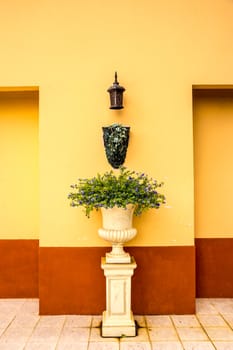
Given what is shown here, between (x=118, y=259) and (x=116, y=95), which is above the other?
(x=116, y=95)

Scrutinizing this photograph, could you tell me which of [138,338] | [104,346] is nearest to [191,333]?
[138,338]

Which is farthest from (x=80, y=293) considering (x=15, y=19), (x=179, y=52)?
(x=15, y=19)

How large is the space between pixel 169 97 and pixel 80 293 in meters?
2.18

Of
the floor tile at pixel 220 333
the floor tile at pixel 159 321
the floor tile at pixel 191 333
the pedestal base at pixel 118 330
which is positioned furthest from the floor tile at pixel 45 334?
the floor tile at pixel 220 333

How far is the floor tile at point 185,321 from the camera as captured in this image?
10.3ft

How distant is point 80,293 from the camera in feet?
11.1

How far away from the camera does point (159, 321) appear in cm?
321

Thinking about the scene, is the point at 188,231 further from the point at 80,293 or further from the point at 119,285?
the point at 80,293

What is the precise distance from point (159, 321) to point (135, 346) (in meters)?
0.53

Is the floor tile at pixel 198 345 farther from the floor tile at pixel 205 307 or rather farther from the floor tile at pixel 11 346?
the floor tile at pixel 11 346

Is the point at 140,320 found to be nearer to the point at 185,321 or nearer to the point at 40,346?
the point at 185,321

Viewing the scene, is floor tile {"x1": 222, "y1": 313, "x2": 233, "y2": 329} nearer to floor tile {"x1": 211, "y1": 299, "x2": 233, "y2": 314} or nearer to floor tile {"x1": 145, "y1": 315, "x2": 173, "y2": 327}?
floor tile {"x1": 211, "y1": 299, "x2": 233, "y2": 314}

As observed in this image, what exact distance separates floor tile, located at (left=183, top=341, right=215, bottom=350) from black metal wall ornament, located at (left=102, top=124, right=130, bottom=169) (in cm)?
171

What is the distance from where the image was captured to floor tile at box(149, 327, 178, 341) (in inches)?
113
